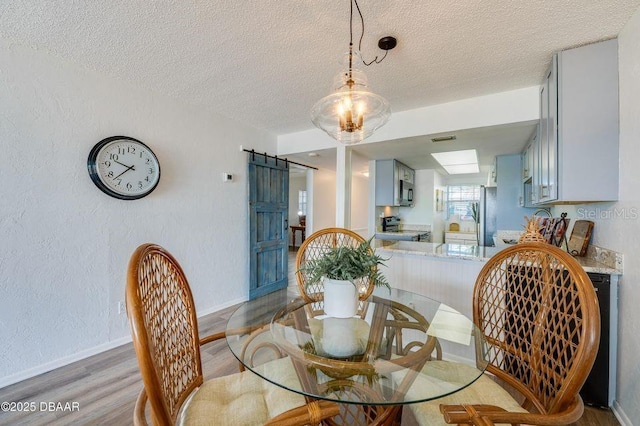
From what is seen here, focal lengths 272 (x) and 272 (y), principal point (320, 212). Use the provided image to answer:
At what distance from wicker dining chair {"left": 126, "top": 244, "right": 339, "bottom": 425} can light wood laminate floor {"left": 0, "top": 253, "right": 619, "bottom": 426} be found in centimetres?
94

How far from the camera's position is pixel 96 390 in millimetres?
1906

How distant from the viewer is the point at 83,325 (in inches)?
90.3

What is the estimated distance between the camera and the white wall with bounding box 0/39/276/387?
1.96m

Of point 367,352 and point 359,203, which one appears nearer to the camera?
point 367,352

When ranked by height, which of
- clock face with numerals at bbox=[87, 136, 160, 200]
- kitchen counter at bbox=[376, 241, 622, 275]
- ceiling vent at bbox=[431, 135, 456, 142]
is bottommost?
kitchen counter at bbox=[376, 241, 622, 275]

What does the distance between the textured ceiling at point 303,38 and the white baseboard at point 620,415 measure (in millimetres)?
2317

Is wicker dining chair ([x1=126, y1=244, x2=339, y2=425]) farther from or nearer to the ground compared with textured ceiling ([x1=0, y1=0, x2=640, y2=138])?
nearer to the ground

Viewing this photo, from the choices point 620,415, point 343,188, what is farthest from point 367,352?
point 343,188

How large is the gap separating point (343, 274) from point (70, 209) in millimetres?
2348

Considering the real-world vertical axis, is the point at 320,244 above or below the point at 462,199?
below

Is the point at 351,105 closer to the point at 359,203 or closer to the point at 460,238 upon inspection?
the point at 359,203

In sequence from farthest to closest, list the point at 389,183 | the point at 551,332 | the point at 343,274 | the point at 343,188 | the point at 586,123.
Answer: the point at 389,183 < the point at 343,188 < the point at 586,123 < the point at 343,274 < the point at 551,332

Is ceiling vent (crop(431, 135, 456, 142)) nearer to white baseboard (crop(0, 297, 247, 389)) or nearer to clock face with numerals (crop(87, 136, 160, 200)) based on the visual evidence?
clock face with numerals (crop(87, 136, 160, 200))

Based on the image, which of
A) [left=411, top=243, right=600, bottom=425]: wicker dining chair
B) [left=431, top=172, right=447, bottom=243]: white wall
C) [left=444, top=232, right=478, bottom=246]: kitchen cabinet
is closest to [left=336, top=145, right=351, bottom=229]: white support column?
[left=411, top=243, right=600, bottom=425]: wicker dining chair
